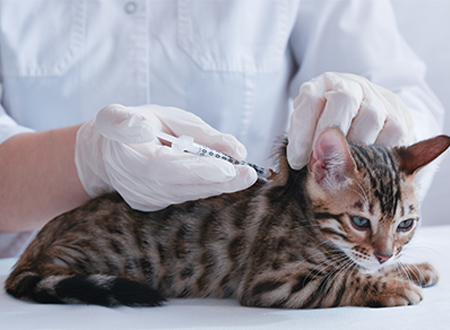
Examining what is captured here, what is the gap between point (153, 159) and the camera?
42.8 inches

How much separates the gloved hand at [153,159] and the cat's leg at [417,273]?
1.34 ft

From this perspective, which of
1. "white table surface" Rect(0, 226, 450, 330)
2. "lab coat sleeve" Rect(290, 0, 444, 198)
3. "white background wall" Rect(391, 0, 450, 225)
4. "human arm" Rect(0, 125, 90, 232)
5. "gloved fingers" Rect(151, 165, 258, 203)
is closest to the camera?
"white table surface" Rect(0, 226, 450, 330)

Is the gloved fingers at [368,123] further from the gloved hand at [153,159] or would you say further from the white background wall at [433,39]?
the white background wall at [433,39]

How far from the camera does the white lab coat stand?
152 centimetres

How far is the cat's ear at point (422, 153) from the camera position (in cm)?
101

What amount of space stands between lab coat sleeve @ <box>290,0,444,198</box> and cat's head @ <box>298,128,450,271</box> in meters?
0.65

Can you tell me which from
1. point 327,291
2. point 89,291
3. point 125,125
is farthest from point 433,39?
point 89,291

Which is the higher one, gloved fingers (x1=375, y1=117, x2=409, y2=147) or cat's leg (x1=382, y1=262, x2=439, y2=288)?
gloved fingers (x1=375, y1=117, x2=409, y2=147)

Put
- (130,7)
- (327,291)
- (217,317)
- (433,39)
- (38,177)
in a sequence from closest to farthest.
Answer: (217,317) → (327,291) → (38,177) → (130,7) → (433,39)

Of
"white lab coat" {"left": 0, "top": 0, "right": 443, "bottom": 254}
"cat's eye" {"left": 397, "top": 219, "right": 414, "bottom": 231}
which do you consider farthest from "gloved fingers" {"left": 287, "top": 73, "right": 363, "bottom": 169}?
"white lab coat" {"left": 0, "top": 0, "right": 443, "bottom": 254}

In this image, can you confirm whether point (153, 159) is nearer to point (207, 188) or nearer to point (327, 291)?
point (207, 188)

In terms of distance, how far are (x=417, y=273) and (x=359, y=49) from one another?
2.69 feet

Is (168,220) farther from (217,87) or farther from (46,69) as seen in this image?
(46,69)

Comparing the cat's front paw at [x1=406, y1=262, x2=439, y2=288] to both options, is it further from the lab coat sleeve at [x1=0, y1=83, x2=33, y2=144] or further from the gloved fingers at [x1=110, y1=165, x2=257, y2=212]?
the lab coat sleeve at [x1=0, y1=83, x2=33, y2=144]
